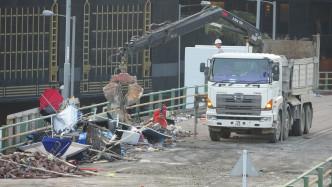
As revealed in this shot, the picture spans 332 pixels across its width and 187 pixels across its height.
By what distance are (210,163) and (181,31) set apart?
21.8 ft

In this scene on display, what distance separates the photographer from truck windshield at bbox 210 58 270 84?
1211 inches

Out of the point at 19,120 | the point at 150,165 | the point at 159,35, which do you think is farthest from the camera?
the point at 159,35

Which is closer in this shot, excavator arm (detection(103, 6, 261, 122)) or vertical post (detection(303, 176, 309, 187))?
vertical post (detection(303, 176, 309, 187))

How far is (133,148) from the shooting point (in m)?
29.7

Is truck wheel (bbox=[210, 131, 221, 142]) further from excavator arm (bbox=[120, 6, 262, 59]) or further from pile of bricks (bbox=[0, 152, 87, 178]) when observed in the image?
pile of bricks (bbox=[0, 152, 87, 178])

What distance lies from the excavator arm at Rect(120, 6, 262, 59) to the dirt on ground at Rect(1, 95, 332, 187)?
329 centimetres

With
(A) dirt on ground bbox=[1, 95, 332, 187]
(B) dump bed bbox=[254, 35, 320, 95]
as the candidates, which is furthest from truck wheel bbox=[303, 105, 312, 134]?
(B) dump bed bbox=[254, 35, 320, 95]

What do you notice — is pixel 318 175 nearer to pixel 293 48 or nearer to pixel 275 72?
pixel 275 72

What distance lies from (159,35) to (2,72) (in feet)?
76.1

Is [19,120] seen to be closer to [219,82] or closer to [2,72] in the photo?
[219,82]

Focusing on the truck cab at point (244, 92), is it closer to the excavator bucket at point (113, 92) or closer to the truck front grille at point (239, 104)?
the truck front grille at point (239, 104)

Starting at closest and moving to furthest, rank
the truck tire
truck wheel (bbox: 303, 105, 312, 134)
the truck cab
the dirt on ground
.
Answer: the dirt on ground
the truck cab
the truck tire
truck wheel (bbox: 303, 105, 312, 134)

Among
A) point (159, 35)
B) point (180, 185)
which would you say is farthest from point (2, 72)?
point (180, 185)

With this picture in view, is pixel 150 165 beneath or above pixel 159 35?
beneath
